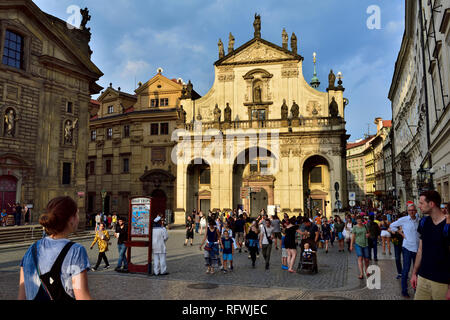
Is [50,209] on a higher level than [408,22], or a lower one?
lower

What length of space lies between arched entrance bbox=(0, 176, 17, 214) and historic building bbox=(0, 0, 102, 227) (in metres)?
0.06

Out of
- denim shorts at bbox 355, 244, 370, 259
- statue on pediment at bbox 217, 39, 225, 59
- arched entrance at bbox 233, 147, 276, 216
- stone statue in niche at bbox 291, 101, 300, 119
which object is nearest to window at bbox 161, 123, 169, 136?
arched entrance at bbox 233, 147, 276, 216

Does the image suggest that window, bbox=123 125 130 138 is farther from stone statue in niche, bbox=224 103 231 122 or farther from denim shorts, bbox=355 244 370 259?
denim shorts, bbox=355 244 370 259

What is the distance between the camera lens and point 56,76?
27.3 m

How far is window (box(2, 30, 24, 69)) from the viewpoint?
2408 centimetres

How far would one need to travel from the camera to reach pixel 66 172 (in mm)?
27828

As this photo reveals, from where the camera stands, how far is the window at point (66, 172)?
27.7m

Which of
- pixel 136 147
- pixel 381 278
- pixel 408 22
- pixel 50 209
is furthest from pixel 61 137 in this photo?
pixel 408 22

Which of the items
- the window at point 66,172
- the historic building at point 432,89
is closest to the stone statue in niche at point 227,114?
the window at point 66,172

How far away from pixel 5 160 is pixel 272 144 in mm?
24378

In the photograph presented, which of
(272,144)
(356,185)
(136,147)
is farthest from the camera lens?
(356,185)

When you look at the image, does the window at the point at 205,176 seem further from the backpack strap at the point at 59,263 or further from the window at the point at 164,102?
the backpack strap at the point at 59,263
